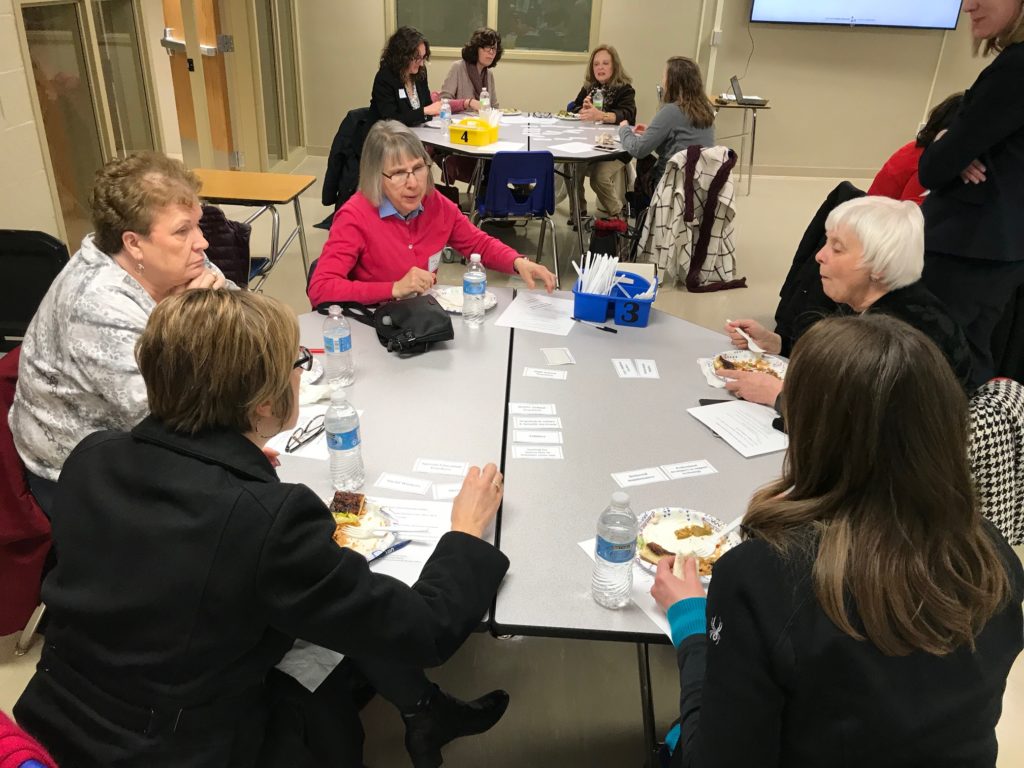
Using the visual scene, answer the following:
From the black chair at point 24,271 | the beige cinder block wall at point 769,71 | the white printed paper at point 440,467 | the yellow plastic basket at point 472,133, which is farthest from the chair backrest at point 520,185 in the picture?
the beige cinder block wall at point 769,71

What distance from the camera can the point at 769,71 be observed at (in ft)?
25.4

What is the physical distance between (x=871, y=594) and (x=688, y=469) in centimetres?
89

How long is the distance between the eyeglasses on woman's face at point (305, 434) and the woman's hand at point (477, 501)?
0.45 metres

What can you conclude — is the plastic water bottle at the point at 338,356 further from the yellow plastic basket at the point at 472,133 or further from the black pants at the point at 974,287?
the yellow plastic basket at the point at 472,133

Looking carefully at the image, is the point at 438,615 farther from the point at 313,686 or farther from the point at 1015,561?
the point at 1015,561

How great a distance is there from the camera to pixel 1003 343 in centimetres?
312

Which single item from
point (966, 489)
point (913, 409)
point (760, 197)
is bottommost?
point (760, 197)

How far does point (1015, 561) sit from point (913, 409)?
0.32 metres

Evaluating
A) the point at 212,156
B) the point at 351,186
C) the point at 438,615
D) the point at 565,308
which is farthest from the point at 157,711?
the point at 212,156

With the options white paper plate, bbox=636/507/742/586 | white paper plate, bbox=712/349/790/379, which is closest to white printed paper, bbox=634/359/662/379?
white paper plate, bbox=712/349/790/379

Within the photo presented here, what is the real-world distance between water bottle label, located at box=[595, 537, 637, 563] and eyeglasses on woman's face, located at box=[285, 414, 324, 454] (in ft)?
2.71

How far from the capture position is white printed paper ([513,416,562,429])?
2.01m

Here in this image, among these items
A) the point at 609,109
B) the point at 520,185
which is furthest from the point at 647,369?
the point at 609,109

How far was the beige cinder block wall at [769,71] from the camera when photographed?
7.63m
